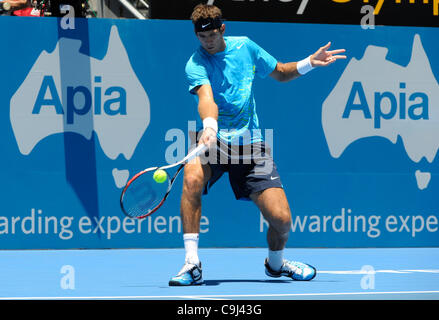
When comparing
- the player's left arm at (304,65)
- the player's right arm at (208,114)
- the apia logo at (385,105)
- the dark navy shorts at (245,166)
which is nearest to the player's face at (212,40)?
the player's right arm at (208,114)

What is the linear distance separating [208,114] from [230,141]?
1.28ft

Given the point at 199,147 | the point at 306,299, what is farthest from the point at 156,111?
the point at 306,299

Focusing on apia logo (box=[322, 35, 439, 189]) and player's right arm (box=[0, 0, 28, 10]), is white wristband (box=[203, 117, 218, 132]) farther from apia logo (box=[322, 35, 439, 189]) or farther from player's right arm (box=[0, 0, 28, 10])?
player's right arm (box=[0, 0, 28, 10])

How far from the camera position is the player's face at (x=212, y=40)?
5.54 meters

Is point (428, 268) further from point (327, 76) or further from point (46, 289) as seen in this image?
point (46, 289)

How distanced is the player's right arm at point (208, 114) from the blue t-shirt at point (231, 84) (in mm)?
90

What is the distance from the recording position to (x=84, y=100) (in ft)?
24.2

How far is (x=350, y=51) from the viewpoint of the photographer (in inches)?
306

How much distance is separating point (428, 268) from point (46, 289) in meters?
2.79

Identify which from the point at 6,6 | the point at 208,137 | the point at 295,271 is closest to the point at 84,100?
the point at 6,6

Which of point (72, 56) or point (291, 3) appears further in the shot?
point (291, 3)

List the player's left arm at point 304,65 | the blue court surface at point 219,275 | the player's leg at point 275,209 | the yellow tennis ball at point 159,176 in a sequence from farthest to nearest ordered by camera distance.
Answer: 1. the player's left arm at point 304,65
2. the player's leg at point 275,209
3. the yellow tennis ball at point 159,176
4. the blue court surface at point 219,275

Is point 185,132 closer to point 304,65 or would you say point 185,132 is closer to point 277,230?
point 304,65

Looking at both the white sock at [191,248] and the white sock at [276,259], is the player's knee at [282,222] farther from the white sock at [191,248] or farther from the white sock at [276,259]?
the white sock at [191,248]
